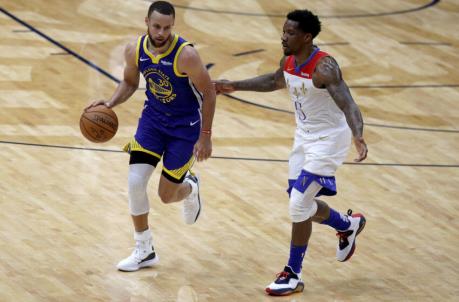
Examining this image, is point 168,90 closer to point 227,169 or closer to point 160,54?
point 160,54

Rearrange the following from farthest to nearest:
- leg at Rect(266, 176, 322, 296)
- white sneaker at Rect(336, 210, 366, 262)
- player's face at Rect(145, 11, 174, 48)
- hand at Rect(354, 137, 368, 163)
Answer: white sneaker at Rect(336, 210, 366, 262) → leg at Rect(266, 176, 322, 296) → player's face at Rect(145, 11, 174, 48) → hand at Rect(354, 137, 368, 163)

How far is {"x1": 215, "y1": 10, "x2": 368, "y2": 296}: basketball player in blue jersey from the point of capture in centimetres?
705

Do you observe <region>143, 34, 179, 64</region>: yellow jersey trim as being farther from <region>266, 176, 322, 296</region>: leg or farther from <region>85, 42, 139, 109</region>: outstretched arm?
<region>266, 176, 322, 296</region>: leg

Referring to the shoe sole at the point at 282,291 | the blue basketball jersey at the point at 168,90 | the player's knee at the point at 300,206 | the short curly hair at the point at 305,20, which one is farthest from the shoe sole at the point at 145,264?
the short curly hair at the point at 305,20

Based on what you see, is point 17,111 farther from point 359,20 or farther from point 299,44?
point 359,20

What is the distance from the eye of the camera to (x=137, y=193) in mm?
7414

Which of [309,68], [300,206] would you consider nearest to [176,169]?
[300,206]

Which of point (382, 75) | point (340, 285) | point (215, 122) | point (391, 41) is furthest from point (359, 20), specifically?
point (340, 285)

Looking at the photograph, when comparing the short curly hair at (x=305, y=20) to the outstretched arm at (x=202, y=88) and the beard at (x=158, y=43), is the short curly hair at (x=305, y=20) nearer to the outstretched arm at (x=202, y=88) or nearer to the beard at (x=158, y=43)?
the outstretched arm at (x=202, y=88)

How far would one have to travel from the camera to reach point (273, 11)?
610 inches

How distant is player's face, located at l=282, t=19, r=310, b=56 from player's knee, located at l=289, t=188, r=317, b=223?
36.9 inches

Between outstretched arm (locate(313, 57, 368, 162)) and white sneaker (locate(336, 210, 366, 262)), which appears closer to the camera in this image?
outstretched arm (locate(313, 57, 368, 162))

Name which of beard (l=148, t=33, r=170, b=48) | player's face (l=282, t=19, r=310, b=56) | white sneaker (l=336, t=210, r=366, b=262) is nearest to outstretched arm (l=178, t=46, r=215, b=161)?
beard (l=148, t=33, r=170, b=48)

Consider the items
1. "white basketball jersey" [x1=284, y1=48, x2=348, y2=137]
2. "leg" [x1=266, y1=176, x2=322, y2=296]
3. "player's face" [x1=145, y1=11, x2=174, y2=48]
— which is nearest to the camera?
"player's face" [x1=145, y1=11, x2=174, y2=48]
